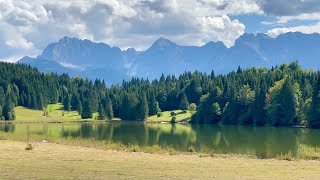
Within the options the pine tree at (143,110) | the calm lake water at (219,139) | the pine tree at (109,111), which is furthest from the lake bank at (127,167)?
the pine tree at (109,111)

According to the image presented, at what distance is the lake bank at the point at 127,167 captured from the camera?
103 ft

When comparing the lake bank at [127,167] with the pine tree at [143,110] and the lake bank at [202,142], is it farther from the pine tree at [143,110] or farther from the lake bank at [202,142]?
the pine tree at [143,110]

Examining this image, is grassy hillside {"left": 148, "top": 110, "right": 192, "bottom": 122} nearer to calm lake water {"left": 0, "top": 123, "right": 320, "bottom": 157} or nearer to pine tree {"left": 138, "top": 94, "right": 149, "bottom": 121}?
pine tree {"left": 138, "top": 94, "right": 149, "bottom": 121}

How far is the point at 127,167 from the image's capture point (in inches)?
1411

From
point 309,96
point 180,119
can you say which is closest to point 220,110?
point 180,119

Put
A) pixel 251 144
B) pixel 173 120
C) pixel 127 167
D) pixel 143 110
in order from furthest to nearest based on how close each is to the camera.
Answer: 1. pixel 143 110
2. pixel 173 120
3. pixel 251 144
4. pixel 127 167

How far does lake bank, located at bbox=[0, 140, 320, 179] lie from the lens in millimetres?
31413

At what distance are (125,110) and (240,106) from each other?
170ft

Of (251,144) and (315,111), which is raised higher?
(315,111)

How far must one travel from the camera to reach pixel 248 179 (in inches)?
1211

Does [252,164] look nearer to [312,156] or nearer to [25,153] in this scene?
[312,156]

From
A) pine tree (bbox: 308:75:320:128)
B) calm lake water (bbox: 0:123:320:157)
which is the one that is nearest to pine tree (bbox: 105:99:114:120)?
calm lake water (bbox: 0:123:320:157)

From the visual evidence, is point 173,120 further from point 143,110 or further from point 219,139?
point 219,139

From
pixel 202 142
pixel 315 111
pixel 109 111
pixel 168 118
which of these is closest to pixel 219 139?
pixel 202 142
